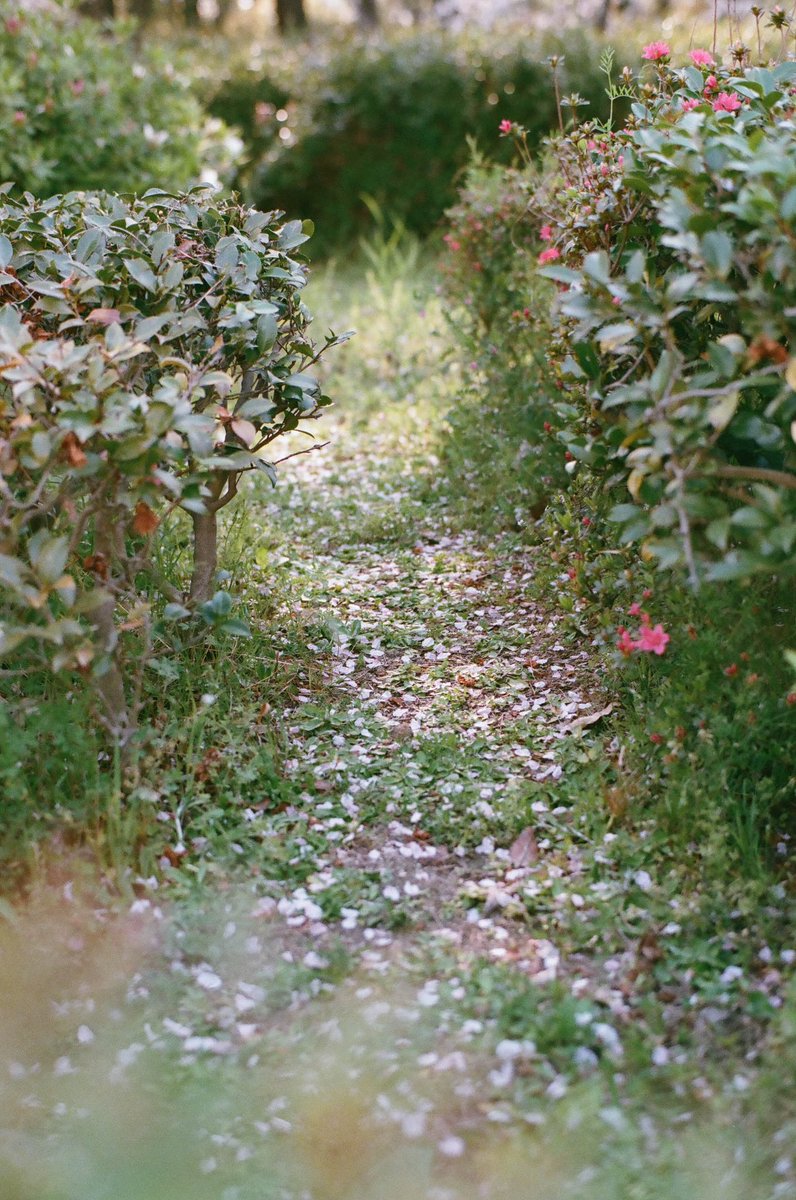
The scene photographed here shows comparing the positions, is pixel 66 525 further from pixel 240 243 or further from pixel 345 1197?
pixel 345 1197

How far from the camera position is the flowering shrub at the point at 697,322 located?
211 centimetres

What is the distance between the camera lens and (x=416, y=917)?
234cm

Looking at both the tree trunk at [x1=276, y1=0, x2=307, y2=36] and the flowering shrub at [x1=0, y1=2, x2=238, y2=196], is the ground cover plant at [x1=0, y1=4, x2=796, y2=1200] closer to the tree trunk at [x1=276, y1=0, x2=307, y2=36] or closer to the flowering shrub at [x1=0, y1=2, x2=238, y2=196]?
the flowering shrub at [x1=0, y1=2, x2=238, y2=196]

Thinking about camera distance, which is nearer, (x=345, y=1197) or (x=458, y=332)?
(x=345, y=1197)

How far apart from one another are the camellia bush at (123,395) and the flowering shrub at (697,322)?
82 centimetres

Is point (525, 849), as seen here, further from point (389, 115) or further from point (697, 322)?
point (389, 115)

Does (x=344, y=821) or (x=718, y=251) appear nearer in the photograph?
(x=718, y=251)

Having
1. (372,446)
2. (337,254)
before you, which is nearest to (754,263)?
(372,446)

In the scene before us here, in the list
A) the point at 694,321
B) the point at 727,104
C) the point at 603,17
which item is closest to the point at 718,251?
the point at 694,321

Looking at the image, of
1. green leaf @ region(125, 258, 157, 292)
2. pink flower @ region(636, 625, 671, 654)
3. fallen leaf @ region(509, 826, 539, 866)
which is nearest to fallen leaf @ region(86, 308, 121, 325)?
green leaf @ region(125, 258, 157, 292)

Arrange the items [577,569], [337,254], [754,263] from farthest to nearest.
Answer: [337,254]
[577,569]
[754,263]

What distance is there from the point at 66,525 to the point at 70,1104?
1350 millimetres

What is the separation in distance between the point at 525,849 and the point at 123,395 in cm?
138

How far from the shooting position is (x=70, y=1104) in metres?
1.95
